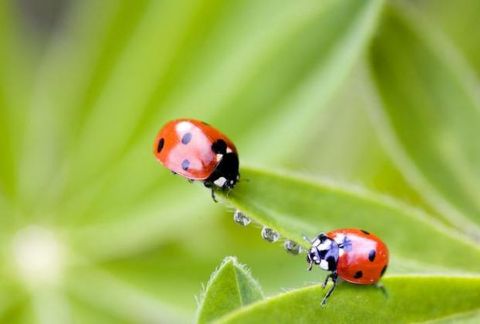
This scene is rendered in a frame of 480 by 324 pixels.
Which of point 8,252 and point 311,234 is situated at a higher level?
point 8,252

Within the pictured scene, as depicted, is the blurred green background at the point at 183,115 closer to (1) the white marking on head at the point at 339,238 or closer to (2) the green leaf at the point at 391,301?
(1) the white marking on head at the point at 339,238

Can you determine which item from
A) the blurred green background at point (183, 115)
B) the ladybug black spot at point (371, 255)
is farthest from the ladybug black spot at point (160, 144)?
the ladybug black spot at point (371, 255)

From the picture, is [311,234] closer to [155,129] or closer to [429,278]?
[429,278]

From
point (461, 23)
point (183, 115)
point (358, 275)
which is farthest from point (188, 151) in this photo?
point (461, 23)

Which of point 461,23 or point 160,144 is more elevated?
point 461,23

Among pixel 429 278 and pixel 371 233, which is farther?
pixel 371 233

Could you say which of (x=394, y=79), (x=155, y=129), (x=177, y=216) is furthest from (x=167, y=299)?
(x=394, y=79)

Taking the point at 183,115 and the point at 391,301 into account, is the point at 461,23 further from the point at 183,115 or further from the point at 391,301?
the point at 391,301
